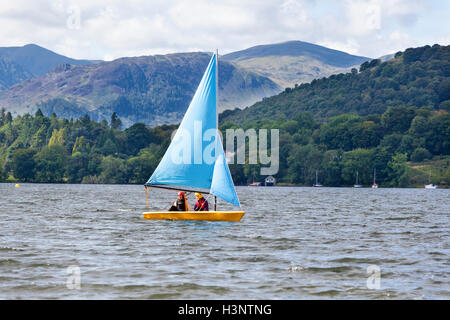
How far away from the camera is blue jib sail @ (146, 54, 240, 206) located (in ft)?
Result: 151

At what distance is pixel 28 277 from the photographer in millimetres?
24797

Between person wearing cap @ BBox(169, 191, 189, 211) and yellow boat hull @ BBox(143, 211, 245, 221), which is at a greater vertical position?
person wearing cap @ BBox(169, 191, 189, 211)

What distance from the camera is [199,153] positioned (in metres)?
47.1

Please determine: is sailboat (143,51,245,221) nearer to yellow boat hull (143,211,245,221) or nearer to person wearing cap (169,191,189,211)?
yellow boat hull (143,211,245,221)

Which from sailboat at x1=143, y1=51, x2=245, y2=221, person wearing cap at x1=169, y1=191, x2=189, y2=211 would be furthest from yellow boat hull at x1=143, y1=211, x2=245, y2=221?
person wearing cap at x1=169, y1=191, x2=189, y2=211

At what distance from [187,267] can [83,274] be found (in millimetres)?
Result: 4424

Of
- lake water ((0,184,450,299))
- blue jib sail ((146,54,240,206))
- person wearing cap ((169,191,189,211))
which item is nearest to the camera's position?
lake water ((0,184,450,299))

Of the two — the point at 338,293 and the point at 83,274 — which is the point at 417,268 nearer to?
Answer: the point at 338,293

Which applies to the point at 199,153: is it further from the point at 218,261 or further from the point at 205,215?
the point at 218,261

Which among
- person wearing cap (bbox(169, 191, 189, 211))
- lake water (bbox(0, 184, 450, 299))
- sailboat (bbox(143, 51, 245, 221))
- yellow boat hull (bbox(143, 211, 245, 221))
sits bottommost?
lake water (bbox(0, 184, 450, 299))

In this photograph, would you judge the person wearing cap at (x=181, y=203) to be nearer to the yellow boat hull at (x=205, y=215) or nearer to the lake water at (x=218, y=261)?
the yellow boat hull at (x=205, y=215)

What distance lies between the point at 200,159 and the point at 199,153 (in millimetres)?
610

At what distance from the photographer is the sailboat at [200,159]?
45.3 m
